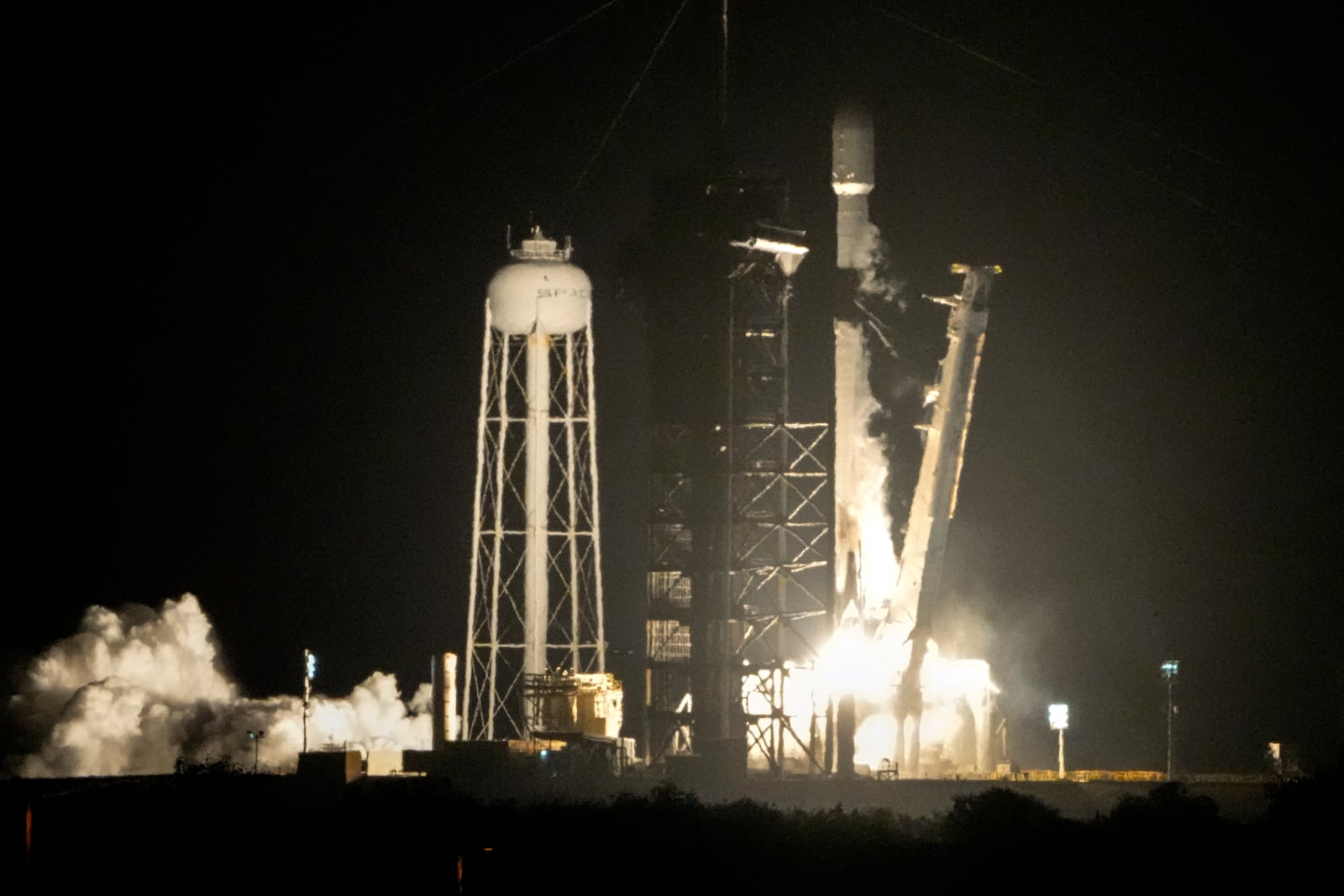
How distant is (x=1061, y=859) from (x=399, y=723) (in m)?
30.2

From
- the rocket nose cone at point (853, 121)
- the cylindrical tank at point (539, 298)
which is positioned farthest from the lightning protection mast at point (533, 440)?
the rocket nose cone at point (853, 121)

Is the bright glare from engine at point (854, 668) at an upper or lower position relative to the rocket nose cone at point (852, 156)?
lower

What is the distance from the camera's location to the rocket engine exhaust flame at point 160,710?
81375 millimetres

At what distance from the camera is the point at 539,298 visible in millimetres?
78000

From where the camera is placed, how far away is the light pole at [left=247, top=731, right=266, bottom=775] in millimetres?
76688

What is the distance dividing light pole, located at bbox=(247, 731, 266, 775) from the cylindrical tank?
11.9 m

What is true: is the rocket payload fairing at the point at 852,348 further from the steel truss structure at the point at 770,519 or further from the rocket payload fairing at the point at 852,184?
the steel truss structure at the point at 770,519

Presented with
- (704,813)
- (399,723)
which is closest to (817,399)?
(399,723)

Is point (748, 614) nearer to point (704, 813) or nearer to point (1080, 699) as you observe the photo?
point (704, 813)

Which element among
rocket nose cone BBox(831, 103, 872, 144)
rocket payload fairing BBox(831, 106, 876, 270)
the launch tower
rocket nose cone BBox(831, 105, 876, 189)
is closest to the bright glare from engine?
the launch tower

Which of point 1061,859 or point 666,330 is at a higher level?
point 666,330

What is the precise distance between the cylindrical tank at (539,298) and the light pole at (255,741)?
469 inches

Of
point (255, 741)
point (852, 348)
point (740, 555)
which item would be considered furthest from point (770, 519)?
point (255, 741)

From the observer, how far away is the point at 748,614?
78.4 metres
